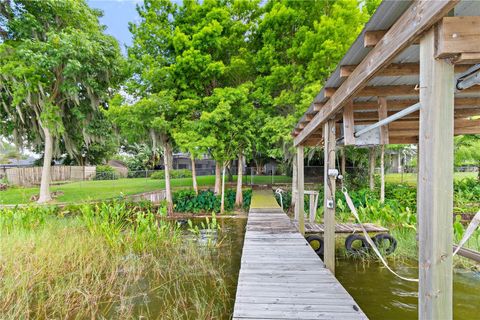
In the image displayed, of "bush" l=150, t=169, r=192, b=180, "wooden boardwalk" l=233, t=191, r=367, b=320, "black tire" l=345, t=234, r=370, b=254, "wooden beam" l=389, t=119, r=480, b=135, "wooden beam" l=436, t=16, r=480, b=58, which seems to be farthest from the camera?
"bush" l=150, t=169, r=192, b=180

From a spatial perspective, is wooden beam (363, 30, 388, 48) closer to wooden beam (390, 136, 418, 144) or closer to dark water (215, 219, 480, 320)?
dark water (215, 219, 480, 320)

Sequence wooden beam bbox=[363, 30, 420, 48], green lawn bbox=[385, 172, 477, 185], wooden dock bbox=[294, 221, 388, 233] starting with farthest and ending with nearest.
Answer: green lawn bbox=[385, 172, 477, 185], wooden dock bbox=[294, 221, 388, 233], wooden beam bbox=[363, 30, 420, 48]

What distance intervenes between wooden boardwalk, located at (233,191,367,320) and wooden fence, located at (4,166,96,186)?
18.3m

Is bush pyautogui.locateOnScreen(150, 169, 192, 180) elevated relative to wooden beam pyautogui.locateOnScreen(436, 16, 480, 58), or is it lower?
lower

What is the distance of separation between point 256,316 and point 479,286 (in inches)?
162

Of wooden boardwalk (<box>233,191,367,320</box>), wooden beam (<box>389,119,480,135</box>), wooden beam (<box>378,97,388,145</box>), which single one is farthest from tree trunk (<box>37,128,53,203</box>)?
wooden beam (<box>389,119,480,135</box>)

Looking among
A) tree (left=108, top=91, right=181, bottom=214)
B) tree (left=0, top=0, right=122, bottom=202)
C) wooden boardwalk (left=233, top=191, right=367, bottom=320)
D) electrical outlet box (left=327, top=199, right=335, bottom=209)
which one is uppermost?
tree (left=0, top=0, right=122, bottom=202)

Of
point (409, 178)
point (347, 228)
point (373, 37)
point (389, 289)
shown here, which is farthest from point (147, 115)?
point (409, 178)

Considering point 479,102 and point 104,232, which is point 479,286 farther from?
point 104,232

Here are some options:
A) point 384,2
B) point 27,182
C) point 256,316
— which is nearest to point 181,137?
point 256,316

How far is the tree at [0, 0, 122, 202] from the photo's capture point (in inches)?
373

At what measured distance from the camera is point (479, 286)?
407 cm

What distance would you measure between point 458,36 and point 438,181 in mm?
783

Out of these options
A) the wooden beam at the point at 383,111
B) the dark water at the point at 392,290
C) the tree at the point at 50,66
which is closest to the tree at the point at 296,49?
the dark water at the point at 392,290
